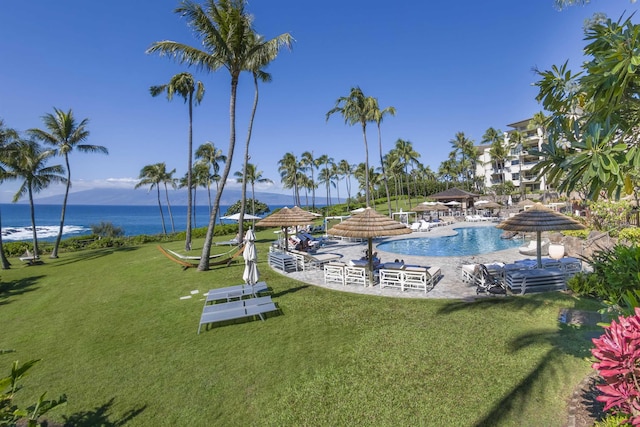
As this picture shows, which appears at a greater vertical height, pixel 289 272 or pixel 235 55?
pixel 235 55

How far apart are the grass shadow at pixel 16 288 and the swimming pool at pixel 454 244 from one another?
19.1 m

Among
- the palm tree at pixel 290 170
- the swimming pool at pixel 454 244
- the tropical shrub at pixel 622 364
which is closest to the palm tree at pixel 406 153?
the palm tree at pixel 290 170

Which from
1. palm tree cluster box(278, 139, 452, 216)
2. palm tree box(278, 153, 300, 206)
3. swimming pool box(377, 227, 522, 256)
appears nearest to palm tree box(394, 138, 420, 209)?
palm tree cluster box(278, 139, 452, 216)

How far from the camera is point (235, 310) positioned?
325 inches

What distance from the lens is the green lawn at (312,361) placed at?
4621 mm

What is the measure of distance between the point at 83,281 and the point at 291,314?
40.0ft

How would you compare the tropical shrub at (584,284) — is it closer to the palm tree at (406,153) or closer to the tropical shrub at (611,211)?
the tropical shrub at (611,211)

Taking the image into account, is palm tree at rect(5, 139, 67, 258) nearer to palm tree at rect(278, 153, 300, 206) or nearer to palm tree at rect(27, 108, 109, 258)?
palm tree at rect(27, 108, 109, 258)

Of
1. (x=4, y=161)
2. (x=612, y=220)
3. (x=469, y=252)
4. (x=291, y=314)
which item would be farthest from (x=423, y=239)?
(x=4, y=161)

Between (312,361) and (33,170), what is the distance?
26813mm

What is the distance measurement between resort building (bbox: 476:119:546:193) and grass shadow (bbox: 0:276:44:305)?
5969 cm

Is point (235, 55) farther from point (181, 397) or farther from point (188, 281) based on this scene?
point (181, 397)

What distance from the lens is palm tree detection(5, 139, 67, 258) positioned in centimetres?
2027

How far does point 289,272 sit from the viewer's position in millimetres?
13836
